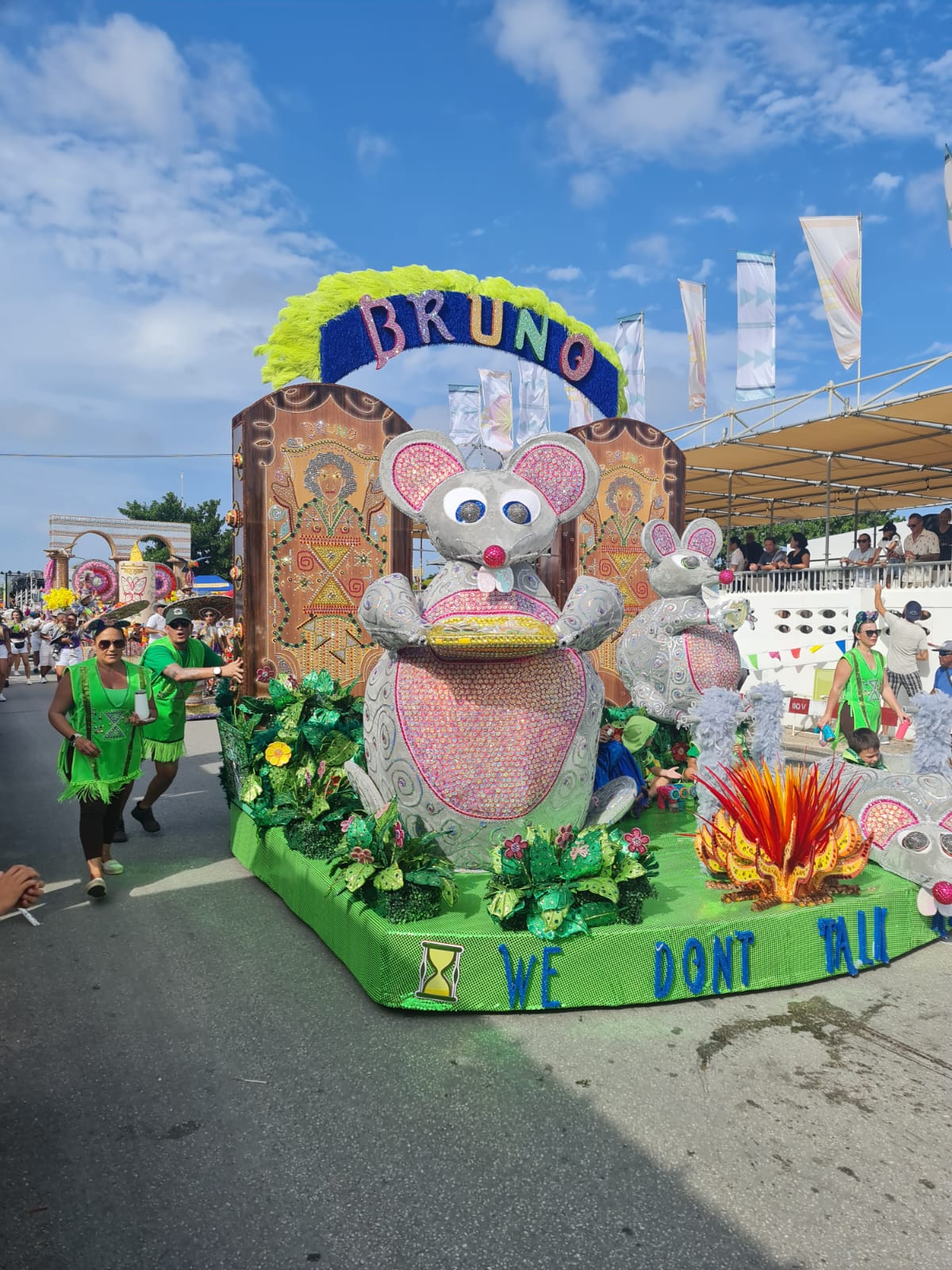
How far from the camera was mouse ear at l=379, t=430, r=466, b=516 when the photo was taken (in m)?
3.88

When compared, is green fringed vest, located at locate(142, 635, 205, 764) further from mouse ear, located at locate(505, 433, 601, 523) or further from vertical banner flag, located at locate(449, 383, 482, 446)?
vertical banner flag, located at locate(449, 383, 482, 446)

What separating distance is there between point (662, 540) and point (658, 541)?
4 cm

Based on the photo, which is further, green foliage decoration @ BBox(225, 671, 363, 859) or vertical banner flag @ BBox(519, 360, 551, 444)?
vertical banner flag @ BBox(519, 360, 551, 444)

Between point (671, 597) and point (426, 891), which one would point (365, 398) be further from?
point (426, 891)

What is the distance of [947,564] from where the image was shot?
10219mm

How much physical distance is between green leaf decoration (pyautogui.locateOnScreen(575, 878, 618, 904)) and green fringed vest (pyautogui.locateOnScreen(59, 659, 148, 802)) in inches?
106

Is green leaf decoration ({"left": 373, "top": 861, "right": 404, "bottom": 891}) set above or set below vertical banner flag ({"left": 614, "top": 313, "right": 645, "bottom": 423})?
below

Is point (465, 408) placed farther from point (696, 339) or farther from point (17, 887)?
point (17, 887)

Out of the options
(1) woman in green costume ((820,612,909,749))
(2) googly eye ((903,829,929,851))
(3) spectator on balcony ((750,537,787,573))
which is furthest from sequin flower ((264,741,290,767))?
(3) spectator on balcony ((750,537,787,573))

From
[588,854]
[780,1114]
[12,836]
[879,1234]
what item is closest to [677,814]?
[588,854]

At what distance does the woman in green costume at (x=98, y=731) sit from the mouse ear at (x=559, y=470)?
2.34 meters

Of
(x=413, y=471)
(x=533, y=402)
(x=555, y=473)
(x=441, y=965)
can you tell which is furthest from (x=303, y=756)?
(x=533, y=402)

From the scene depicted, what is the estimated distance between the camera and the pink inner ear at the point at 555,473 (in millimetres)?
3865

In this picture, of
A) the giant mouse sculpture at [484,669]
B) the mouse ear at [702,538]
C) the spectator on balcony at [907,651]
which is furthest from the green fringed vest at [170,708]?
the spectator on balcony at [907,651]
